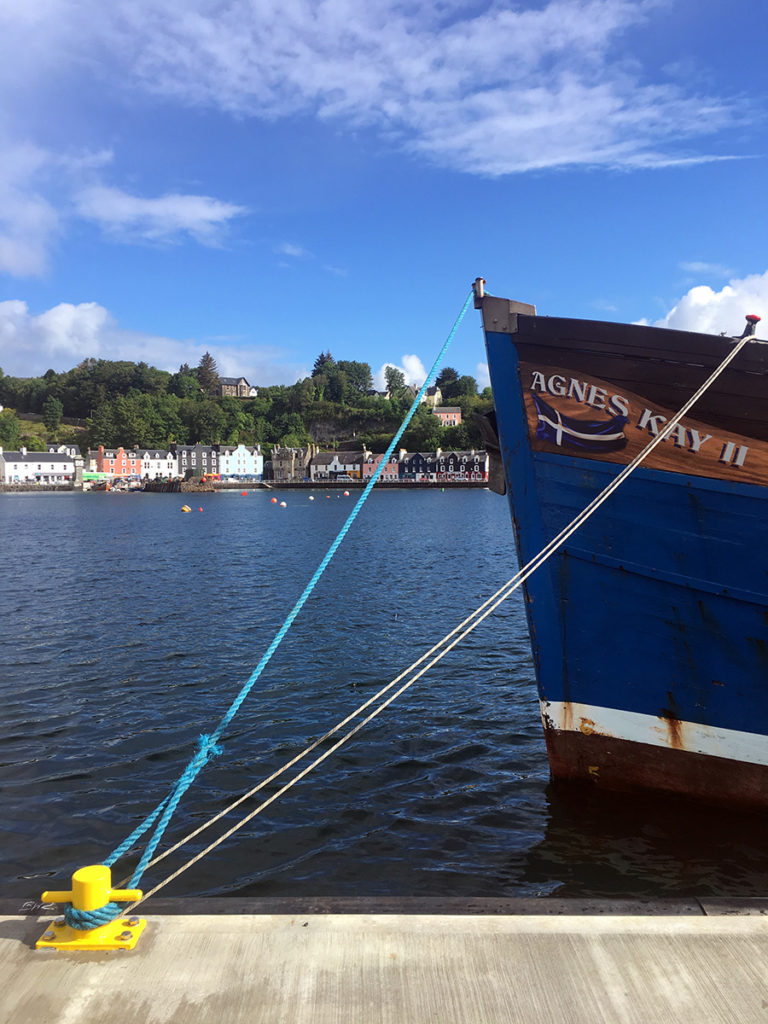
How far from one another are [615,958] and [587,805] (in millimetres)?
3816

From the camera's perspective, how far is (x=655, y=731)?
614cm

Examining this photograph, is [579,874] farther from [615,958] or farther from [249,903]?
[249,903]

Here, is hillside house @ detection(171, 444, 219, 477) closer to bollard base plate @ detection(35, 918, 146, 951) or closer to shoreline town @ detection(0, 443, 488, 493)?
shoreline town @ detection(0, 443, 488, 493)

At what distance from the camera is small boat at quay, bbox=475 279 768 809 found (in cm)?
545

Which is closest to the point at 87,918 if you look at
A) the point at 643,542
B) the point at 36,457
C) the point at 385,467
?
the point at 643,542

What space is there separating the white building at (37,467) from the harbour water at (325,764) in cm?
14448

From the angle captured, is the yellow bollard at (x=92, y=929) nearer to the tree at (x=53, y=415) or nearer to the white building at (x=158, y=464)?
the white building at (x=158, y=464)

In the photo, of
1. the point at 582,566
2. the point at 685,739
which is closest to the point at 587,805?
the point at 685,739

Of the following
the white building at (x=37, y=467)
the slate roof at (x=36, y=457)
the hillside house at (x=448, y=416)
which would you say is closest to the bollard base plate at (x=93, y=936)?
the white building at (x=37, y=467)

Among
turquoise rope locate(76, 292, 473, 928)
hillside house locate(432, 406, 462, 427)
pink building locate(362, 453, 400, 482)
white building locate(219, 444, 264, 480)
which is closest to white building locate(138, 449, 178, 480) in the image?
white building locate(219, 444, 264, 480)

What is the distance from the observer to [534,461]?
6.24 metres

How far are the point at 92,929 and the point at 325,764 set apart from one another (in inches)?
214

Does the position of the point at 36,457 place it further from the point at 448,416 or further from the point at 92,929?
the point at 92,929

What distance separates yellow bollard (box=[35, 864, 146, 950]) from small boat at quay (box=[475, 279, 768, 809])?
4.13 m
